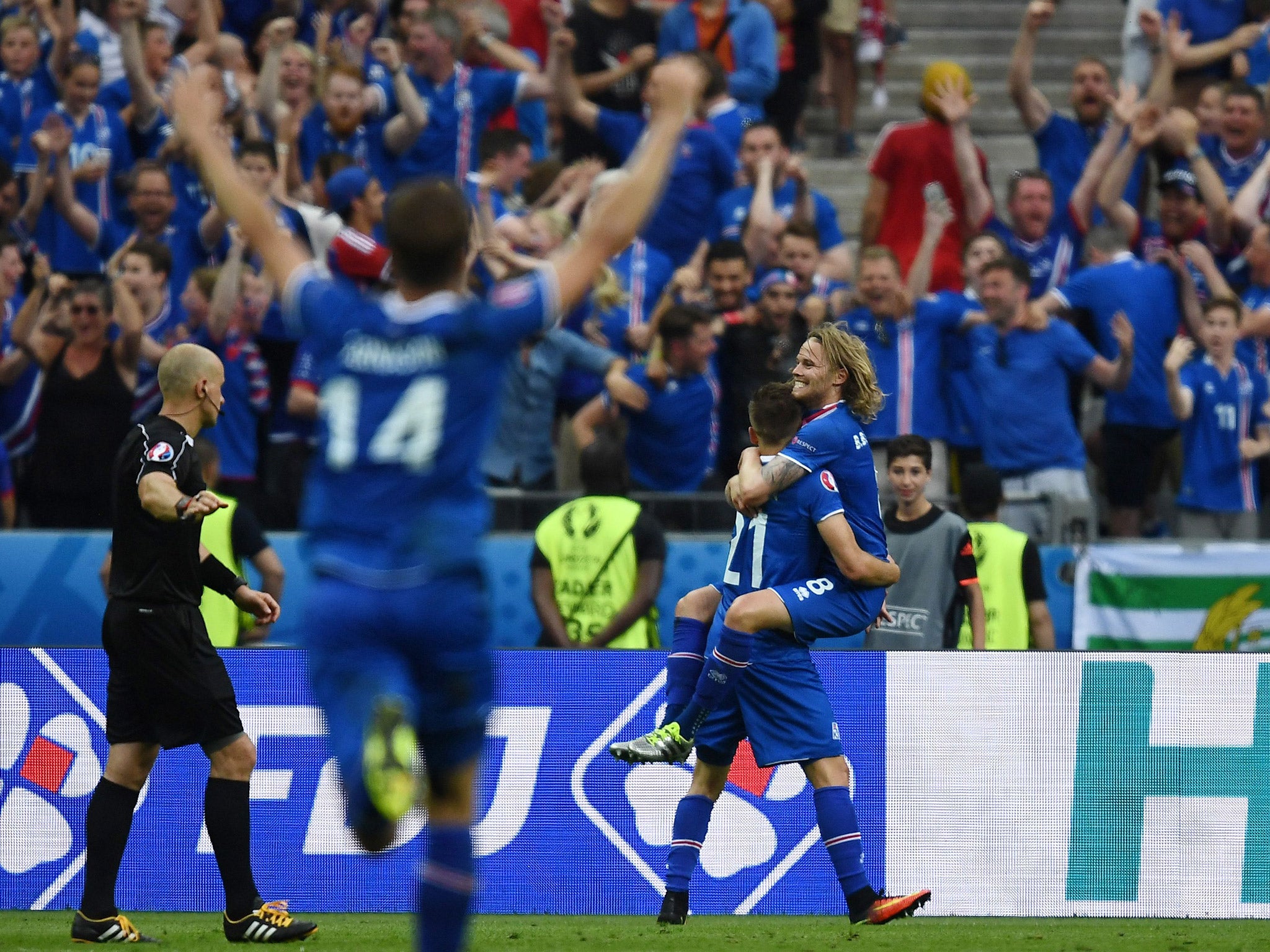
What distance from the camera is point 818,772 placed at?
298 inches

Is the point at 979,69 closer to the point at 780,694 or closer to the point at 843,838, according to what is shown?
the point at 780,694

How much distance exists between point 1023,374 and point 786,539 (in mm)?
4699

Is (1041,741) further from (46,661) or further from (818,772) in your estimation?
(46,661)

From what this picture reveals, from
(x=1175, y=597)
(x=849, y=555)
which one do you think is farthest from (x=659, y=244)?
(x=849, y=555)

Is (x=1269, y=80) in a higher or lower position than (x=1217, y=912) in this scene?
higher

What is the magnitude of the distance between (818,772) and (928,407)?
495 cm

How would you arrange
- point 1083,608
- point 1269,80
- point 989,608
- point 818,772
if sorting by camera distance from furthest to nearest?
point 1269,80
point 1083,608
point 989,608
point 818,772

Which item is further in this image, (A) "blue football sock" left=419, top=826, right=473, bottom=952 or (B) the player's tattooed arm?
(B) the player's tattooed arm

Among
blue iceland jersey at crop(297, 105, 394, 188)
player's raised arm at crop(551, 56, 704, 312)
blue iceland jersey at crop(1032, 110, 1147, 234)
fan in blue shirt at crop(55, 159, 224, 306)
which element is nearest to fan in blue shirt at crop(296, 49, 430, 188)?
blue iceland jersey at crop(297, 105, 394, 188)

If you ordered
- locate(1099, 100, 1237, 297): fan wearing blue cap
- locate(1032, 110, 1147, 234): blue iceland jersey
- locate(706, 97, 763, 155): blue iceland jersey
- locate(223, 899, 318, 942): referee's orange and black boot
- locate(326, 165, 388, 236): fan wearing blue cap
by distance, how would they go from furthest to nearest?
locate(1032, 110, 1147, 234): blue iceland jersey < locate(706, 97, 763, 155): blue iceland jersey < locate(1099, 100, 1237, 297): fan wearing blue cap < locate(326, 165, 388, 236): fan wearing blue cap < locate(223, 899, 318, 942): referee's orange and black boot

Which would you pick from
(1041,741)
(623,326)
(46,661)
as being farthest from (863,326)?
(46,661)

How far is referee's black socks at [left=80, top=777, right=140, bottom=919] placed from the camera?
734cm

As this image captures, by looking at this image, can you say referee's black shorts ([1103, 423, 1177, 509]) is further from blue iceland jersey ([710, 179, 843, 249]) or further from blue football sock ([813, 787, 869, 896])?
blue football sock ([813, 787, 869, 896])

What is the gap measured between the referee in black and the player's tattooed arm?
1.90 m
